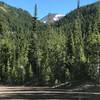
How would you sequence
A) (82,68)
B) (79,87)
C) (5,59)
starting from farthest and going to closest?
1. (5,59)
2. (82,68)
3. (79,87)

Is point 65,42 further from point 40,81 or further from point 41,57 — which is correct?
point 40,81

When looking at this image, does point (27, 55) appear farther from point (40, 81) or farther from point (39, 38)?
point (40, 81)

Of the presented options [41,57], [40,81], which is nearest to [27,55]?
[41,57]

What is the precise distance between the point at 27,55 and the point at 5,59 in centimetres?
756

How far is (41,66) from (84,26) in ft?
216

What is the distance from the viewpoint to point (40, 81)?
380ft

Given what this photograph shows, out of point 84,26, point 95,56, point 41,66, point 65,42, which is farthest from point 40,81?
point 84,26

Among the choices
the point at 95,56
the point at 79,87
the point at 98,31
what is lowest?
the point at 79,87

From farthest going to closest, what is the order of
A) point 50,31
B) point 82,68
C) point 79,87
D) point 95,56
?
point 50,31 < point 82,68 < point 95,56 < point 79,87

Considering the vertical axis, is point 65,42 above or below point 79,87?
above

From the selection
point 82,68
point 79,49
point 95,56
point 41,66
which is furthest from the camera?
point 41,66

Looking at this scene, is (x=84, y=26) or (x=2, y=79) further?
(x=84, y=26)

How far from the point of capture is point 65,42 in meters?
126

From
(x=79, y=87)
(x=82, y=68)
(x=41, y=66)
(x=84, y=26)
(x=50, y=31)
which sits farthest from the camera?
(x=84, y=26)
